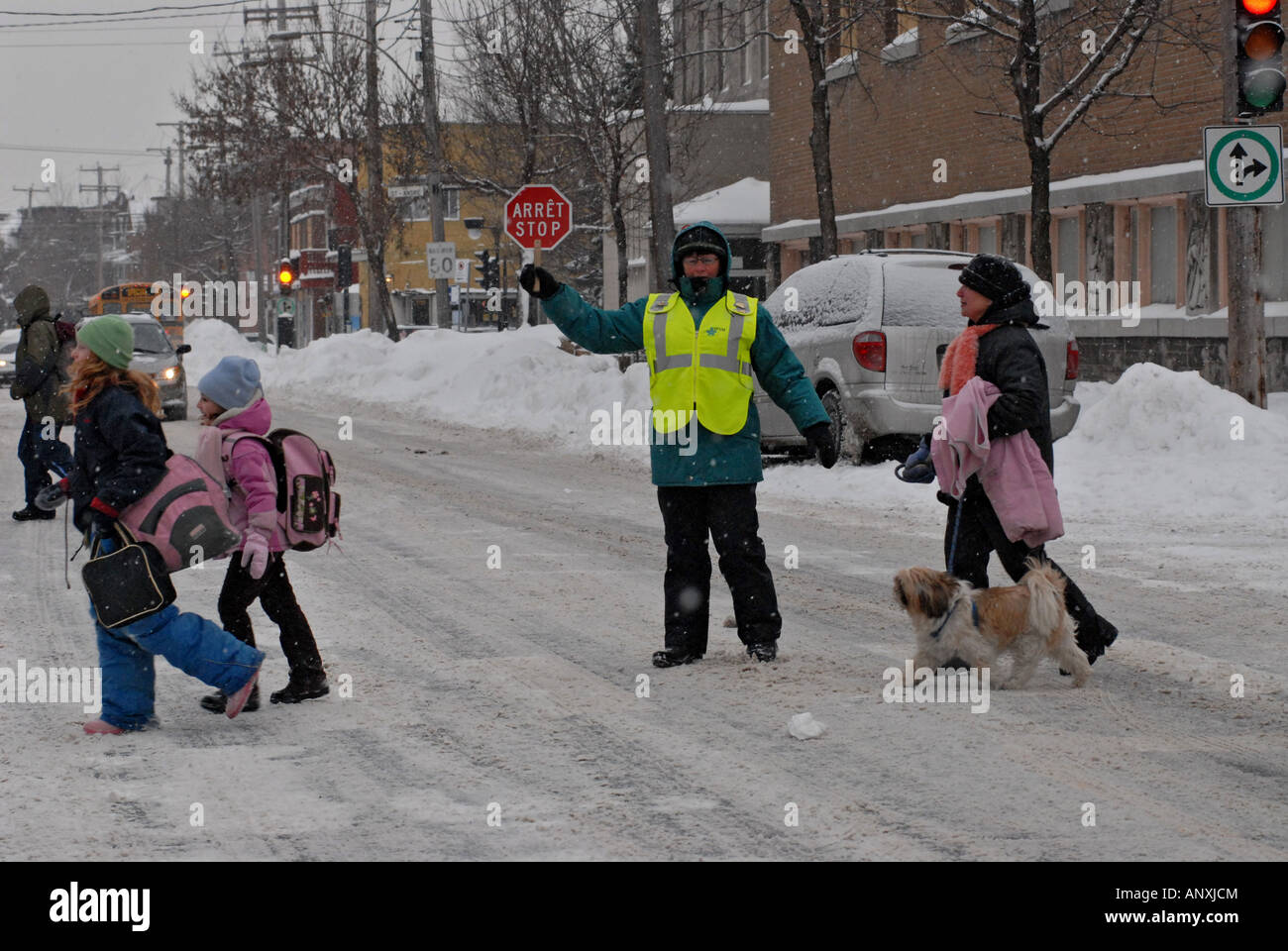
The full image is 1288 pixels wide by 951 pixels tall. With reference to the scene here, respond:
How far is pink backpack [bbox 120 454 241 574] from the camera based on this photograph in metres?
6.30

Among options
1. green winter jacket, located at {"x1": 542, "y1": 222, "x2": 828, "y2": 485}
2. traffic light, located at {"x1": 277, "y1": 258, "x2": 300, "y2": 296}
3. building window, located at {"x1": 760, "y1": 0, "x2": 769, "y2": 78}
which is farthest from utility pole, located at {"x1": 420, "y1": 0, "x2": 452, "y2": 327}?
green winter jacket, located at {"x1": 542, "y1": 222, "x2": 828, "y2": 485}

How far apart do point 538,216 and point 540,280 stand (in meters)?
Result: 14.6

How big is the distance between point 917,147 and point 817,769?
23424mm

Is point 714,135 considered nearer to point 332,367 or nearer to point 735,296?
point 332,367

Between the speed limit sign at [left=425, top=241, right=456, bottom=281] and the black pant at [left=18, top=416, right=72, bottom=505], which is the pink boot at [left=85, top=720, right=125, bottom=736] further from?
the speed limit sign at [left=425, top=241, right=456, bottom=281]

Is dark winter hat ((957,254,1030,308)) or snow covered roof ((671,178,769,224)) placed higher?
snow covered roof ((671,178,769,224))

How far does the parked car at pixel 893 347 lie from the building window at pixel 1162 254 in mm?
7390

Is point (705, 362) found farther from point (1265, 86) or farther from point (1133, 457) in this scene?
point (1133, 457)

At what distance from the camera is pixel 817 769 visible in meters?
5.88

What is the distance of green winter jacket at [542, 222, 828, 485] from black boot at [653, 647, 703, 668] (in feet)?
2.33

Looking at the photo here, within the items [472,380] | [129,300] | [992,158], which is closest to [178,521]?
[472,380]

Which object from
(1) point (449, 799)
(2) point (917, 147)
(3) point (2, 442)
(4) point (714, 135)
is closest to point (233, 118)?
(4) point (714, 135)

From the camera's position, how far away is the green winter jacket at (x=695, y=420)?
296 inches

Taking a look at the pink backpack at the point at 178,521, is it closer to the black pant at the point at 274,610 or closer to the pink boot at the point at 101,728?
the black pant at the point at 274,610
